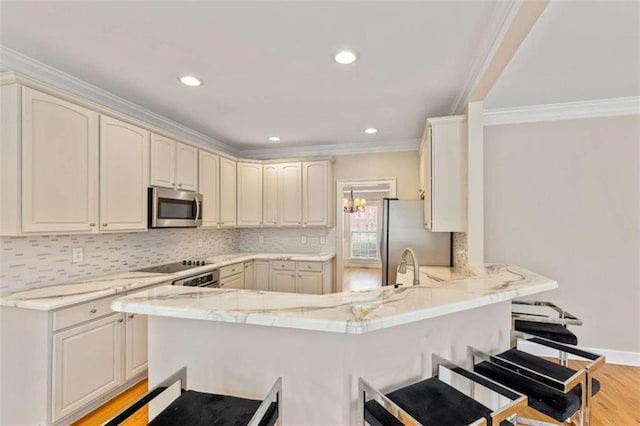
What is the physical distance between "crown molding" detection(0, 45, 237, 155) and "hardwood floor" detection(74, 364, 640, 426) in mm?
2478

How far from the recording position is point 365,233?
9.79 m

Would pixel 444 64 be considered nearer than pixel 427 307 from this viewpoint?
No

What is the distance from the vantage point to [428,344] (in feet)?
4.79

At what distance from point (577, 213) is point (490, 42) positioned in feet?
7.18

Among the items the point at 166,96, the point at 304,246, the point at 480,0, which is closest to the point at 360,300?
the point at 480,0

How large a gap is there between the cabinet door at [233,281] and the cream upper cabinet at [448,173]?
248cm

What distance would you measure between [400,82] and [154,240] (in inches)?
118

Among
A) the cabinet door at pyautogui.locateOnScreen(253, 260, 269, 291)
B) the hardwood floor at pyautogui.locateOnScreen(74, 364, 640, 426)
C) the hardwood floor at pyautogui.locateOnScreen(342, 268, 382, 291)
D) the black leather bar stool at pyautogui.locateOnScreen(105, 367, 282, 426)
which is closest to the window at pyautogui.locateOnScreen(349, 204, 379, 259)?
the hardwood floor at pyautogui.locateOnScreen(342, 268, 382, 291)

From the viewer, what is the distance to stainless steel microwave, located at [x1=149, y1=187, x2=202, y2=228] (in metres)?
2.95

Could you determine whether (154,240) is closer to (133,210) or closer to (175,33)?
(133,210)

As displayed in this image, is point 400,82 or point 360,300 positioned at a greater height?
point 400,82

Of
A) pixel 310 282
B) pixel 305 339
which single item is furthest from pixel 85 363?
pixel 310 282

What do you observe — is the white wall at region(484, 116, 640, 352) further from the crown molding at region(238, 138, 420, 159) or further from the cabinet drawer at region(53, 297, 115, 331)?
the cabinet drawer at region(53, 297, 115, 331)

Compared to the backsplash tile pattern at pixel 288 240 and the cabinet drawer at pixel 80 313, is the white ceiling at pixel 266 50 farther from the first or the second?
the backsplash tile pattern at pixel 288 240
